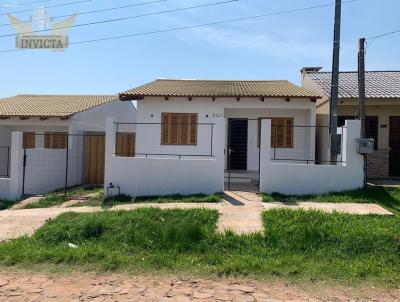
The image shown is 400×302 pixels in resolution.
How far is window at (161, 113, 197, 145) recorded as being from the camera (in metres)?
16.2

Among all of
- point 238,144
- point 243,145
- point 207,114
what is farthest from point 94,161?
point 243,145

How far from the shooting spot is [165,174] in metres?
12.2

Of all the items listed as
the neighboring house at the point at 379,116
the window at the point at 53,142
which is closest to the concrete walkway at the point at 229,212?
the neighboring house at the point at 379,116

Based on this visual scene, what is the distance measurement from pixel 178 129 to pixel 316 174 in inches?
251

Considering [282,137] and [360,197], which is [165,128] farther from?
[360,197]

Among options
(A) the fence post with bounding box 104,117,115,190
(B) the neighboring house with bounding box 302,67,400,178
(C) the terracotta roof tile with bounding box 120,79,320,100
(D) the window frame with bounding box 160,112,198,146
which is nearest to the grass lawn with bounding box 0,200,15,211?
(A) the fence post with bounding box 104,117,115,190

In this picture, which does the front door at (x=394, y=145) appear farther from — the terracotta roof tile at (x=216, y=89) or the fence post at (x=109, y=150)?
the fence post at (x=109, y=150)

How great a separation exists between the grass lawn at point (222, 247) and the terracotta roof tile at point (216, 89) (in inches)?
297

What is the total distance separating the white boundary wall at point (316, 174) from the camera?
38.6 feet

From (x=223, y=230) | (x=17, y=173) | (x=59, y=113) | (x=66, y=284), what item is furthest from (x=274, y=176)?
(x=59, y=113)

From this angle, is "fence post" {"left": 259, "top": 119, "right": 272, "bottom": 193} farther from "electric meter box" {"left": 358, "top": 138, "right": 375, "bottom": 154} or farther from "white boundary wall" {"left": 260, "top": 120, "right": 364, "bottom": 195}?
"electric meter box" {"left": 358, "top": 138, "right": 375, "bottom": 154}

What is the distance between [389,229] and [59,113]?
13943 mm

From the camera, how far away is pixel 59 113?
56.3 feet

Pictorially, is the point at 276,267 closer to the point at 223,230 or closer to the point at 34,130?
the point at 223,230
